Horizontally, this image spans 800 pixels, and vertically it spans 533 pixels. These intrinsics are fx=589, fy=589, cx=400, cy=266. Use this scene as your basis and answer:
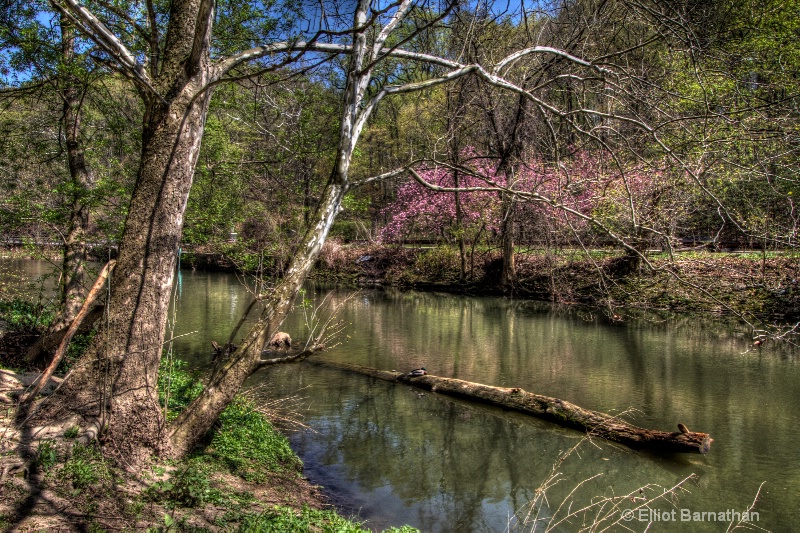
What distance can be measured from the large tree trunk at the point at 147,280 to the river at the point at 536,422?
1.61 meters

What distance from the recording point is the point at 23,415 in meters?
4.57

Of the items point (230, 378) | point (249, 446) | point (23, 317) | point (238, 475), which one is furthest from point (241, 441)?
point (23, 317)

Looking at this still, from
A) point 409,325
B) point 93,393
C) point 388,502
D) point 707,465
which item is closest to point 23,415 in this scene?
point 93,393

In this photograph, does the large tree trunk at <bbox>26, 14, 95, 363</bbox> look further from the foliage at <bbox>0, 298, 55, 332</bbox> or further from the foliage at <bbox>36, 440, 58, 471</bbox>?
the foliage at <bbox>36, 440, 58, 471</bbox>

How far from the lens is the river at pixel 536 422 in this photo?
643 cm

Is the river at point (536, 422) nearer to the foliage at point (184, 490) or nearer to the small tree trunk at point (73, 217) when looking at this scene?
the foliage at point (184, 490)

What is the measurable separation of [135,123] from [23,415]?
262 inches

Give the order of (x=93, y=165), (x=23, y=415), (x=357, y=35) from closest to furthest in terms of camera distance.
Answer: (x=23, y=415) < (x=357, y=35) < (x=93, y=165)

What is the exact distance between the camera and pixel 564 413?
28.4 feet

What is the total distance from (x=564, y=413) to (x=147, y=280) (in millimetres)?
6266

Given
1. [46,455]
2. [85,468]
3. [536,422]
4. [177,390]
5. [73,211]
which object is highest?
[73,211]

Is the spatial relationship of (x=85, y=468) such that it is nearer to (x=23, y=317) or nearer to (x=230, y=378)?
(x=230, y=378)

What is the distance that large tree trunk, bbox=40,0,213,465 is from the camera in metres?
4.66

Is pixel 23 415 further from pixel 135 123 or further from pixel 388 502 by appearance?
pixel 135 123
